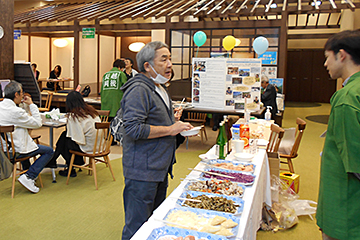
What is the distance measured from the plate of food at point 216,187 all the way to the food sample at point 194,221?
0.35 meters

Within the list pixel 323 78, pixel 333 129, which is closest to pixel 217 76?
pixel 333 129

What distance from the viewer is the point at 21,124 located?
4020 mm

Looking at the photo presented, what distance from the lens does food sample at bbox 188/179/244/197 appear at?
2021 mm

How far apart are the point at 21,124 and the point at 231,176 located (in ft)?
9.22

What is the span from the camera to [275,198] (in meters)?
3.53

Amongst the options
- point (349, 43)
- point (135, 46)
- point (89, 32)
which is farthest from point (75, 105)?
point (135, 46)

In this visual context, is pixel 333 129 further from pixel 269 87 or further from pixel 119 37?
pixel 119 37

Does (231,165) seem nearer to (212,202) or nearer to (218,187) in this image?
(218,187)

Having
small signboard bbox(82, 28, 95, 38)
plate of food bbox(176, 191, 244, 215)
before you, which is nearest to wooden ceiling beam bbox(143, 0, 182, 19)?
small signboard bbox(82, 28, 95, 38)

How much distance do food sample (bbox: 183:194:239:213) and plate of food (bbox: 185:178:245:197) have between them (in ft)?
0.44

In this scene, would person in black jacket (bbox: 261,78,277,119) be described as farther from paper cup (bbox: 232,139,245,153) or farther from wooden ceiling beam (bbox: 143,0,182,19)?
paper cup (bbox: 232,139,245,153)

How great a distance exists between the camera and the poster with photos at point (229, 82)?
6336mm

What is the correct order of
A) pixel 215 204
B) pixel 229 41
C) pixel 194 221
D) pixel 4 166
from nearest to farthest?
pixel 194 221, pixel 215 204, pixel 4 166, pixel 229 41

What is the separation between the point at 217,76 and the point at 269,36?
3.19m
